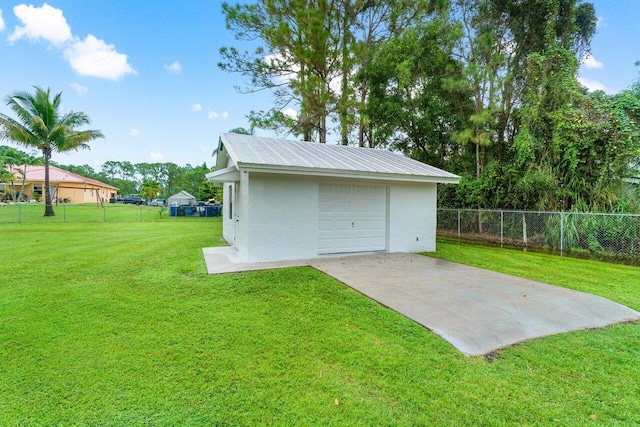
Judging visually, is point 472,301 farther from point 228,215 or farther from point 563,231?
point 228,215

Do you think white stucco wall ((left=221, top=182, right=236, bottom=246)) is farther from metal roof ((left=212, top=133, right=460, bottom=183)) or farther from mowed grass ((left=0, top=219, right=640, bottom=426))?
mowed grass ((left=0, top=219, right=640, bottom=426))

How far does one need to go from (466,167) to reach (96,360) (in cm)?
1474

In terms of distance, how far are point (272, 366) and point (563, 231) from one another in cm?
1057

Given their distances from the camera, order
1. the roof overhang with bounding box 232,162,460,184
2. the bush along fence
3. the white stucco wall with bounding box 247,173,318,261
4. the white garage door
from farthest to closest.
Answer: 1. the bush along fence
2. the white garage door
3. the white stucco wall with bounding box 247,173,318,261
4. the roof overhang with bounding box 232,162,460,184

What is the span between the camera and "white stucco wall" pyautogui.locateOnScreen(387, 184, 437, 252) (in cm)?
895

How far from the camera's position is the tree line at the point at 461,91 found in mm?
9648

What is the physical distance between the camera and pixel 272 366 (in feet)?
9.70

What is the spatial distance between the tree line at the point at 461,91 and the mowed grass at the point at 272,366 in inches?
251

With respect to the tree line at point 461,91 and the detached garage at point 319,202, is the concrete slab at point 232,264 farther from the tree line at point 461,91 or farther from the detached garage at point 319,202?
the tree line at point 461,91

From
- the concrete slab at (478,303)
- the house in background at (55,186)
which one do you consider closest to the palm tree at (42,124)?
the house in background at (55,186)

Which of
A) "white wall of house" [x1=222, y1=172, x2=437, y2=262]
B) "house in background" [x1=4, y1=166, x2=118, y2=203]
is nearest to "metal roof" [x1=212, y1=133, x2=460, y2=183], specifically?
"white wall of house" [x1=222, y1=172, x2=437, y2=262]

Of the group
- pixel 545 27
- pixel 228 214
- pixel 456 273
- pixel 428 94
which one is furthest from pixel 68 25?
pixel 545 27

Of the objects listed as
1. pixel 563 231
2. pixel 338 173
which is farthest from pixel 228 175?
pixel 563 231

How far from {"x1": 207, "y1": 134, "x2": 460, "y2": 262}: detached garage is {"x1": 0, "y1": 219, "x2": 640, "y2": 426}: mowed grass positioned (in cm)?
242
